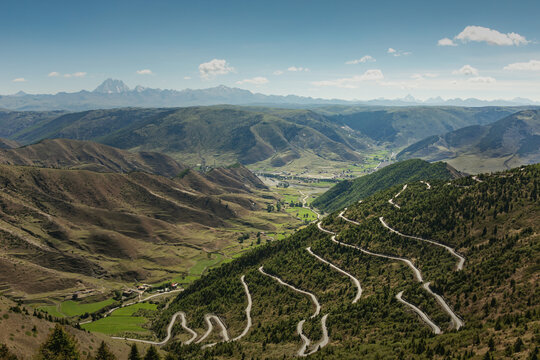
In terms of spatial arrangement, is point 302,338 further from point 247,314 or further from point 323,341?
point 247,314

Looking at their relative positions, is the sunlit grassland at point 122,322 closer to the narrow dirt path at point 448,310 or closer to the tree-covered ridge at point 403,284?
the tree-covered ridge at point 403,284

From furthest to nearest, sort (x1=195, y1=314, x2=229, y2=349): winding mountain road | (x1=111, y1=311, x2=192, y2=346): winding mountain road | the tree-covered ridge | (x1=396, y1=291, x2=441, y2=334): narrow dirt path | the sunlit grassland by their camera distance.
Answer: the sunlit grassland → (x1=111, y1=311, x2=192, y2=346): winding mountain road → (x1=195, y1=314, x2=229, y2=349): winding mountain road → (x1=396, y1=291, x2=441, y2=334): narrow dirt path → the tree-covered ridge

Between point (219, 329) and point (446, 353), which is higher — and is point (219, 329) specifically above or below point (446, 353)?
below

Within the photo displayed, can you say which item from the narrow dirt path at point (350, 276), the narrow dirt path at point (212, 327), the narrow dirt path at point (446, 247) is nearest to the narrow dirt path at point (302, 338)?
the narrow dirt path at point (350, 276)

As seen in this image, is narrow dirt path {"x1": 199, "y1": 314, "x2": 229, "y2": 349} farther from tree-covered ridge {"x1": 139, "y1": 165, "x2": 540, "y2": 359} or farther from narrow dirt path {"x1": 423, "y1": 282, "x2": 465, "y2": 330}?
narrow dirt path {"x1": 423, "y1": 282, "x2": 465, "y2": 330}

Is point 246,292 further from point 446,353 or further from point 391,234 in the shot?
point 446,353

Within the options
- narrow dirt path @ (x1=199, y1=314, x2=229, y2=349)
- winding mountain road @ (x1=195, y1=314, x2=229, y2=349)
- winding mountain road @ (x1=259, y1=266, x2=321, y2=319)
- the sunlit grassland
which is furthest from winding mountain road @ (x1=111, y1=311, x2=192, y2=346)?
winding mountain road @ (x1=259, y1=266, x2=321, y2=319)

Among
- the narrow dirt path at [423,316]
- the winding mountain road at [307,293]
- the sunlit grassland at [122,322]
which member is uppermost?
the narrow dirt path at [423,316]

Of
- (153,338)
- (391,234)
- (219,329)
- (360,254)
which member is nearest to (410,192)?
(391,234)

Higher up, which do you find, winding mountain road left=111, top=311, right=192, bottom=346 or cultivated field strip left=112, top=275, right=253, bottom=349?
cultivated field strip left=112, top=275, right=253, bottom=349
